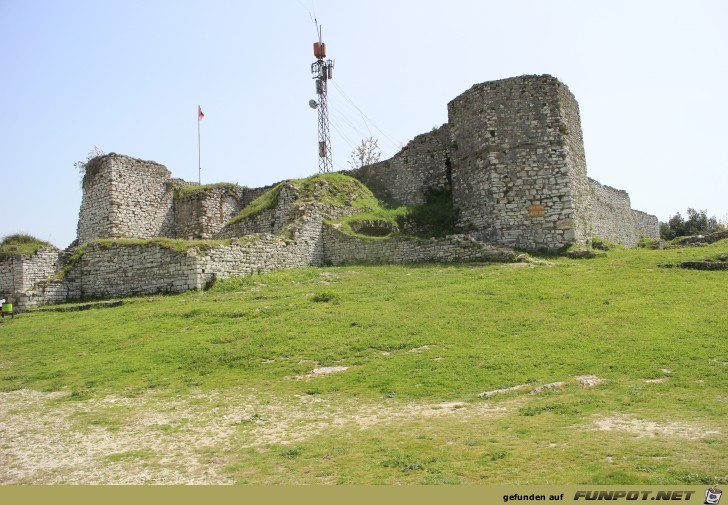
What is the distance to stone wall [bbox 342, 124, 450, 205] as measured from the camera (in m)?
29.8

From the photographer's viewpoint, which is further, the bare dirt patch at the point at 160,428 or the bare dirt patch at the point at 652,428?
the bare dirt patch at the point at 160,428

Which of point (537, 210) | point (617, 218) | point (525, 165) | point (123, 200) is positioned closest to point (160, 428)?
point (537, 210)

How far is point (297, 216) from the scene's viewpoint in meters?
26.1

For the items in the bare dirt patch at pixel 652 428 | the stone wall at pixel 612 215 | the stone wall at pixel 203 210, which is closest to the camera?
the bare dirt patch at pixel 652 428

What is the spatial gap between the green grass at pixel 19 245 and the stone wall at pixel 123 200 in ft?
18.9

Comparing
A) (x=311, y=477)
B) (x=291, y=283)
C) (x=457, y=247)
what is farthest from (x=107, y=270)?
(x=311, y=477)

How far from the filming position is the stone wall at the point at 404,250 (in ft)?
74.2

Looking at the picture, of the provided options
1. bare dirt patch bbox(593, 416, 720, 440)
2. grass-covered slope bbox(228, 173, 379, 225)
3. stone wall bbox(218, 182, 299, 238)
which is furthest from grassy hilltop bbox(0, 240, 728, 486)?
grass-covered slope bbox(228, 173, 379, 225)

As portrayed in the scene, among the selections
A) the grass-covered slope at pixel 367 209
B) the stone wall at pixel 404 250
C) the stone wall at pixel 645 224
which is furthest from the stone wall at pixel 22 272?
the stone wall at pixel 645 224

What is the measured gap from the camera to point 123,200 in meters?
31.8

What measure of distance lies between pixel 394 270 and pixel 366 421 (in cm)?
1330

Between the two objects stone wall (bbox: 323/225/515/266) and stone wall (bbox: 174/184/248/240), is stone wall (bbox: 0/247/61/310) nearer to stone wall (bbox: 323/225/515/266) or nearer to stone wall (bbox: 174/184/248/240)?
stone wall (bbox: 174/184/248/240)

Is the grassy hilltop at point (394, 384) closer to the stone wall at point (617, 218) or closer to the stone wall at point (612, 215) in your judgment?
the stone wall at point (612, 215)

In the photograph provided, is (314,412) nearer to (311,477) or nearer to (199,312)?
(311,477)
